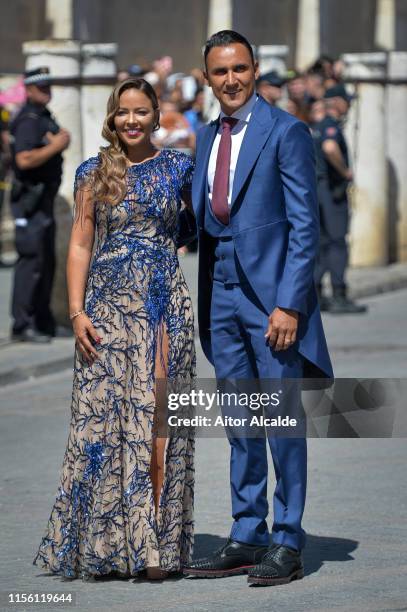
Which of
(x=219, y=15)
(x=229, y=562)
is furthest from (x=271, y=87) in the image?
(x=229, y=562)

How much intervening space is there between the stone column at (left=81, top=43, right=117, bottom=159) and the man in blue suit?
7.97 m

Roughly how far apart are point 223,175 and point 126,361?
30.8 inches

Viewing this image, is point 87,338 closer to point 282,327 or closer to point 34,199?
point 282,327

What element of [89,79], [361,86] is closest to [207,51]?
[89,79]

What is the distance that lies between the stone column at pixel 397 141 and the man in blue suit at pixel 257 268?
13.7m

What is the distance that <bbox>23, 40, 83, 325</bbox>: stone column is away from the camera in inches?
548

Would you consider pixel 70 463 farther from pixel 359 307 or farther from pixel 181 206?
pixel 359 307

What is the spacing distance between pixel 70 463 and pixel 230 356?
72cm

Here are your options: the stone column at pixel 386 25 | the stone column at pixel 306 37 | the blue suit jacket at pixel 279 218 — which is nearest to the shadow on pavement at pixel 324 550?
the blue suit jacket at pixel 279 218

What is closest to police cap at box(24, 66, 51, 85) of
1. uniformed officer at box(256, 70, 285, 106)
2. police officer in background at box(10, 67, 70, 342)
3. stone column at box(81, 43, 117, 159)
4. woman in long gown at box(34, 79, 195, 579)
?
police officer in background at box(10, 67, 70, 342)

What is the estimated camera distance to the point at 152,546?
6.27 metres

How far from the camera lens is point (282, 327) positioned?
6.10 m

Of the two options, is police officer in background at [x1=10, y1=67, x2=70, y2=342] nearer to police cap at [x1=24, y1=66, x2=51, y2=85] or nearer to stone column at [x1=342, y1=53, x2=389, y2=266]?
police cap at [x1=24, y1=66, x2=51, y2=85]

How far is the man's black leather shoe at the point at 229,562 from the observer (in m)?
6.37
